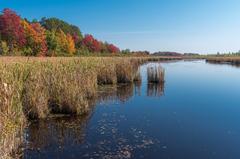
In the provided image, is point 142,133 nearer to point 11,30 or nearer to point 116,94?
point 116,94

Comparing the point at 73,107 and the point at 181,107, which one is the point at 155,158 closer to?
the point at 73,107

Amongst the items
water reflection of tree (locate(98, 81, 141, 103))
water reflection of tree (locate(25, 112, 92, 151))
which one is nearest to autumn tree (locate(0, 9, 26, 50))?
water reflection of tree (locate(98, 81, 141, 103))

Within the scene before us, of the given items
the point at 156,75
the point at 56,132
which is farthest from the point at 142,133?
the point at 156,75

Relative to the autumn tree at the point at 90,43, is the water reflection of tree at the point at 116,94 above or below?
below

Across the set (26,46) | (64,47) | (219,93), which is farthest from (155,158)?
(64,47)

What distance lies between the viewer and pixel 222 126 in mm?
8516

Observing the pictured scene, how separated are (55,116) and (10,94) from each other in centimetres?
335

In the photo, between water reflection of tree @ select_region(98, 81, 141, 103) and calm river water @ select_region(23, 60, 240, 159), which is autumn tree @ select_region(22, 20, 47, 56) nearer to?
water reflection of tree @ select_region(98, 81, 141, 103)

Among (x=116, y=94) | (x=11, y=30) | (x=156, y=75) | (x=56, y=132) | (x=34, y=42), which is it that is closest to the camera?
(x=56, y=132)

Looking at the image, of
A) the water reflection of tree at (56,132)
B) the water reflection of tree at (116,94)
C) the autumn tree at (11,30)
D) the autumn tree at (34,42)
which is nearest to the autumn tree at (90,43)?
the autumn tree at (34,42)

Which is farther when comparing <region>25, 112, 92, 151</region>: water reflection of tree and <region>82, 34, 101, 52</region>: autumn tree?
<region>82, 34, 101, 52</region>: autumn tree

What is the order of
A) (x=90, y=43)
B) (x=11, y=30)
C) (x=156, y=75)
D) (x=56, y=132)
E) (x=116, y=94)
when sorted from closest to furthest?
(x=56, y=132), (x=116, y=94), (x=156, y=75), (x=11, y=30), (x=90, y=43)

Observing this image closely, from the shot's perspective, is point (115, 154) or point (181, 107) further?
point (181, 107)

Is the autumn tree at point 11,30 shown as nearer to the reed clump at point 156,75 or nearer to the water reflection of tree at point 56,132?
the reed clump at point 156,75
